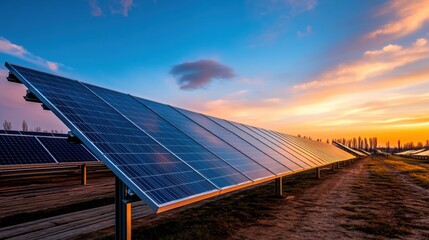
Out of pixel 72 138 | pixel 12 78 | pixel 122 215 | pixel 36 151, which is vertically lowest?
pixel 122 215

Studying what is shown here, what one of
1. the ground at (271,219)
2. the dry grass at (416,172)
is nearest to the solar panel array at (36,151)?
the ground at (271,219)

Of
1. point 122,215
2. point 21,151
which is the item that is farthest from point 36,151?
point 122,215

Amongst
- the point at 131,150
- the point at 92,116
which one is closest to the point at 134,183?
the point at 131,150

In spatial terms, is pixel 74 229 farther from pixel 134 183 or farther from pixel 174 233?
pixel 134 183

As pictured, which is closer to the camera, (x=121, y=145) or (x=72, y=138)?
Answer: (x=72, y=138)

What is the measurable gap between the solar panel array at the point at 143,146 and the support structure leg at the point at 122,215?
30.9 inches

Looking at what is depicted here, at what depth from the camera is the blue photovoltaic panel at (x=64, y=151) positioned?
22.5m

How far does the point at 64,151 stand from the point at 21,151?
141 inches

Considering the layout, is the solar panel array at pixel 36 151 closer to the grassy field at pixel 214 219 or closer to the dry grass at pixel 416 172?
the grassy field at pixel 214 219

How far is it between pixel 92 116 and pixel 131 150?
162 centimetres

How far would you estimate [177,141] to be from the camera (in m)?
10.0

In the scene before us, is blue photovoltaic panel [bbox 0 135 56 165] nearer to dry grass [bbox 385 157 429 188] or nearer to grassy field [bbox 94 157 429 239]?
grassy field [bbox 94 157 429 239]

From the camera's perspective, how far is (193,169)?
8375 millimetres

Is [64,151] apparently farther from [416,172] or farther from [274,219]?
[416,172]
